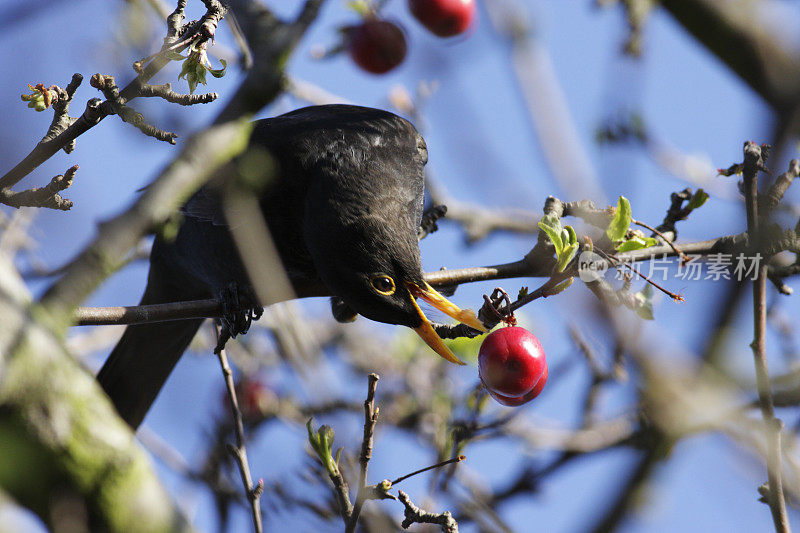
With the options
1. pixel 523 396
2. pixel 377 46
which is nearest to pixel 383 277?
pixel 523 396

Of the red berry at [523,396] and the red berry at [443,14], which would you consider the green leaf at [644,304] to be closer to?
the red berry at [523,396]

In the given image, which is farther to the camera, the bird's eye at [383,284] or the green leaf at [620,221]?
the bird's eye at [383,284]

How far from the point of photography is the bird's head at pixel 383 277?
352 centimetres

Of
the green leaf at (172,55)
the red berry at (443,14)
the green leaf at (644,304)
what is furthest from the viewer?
the red berry at (443,14)

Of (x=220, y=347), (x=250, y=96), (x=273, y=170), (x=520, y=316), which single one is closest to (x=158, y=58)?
(x=220, y=347)

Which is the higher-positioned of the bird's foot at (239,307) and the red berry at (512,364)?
the bird's foot at (239,307)

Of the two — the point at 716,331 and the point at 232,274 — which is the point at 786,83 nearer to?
the point at 716,331

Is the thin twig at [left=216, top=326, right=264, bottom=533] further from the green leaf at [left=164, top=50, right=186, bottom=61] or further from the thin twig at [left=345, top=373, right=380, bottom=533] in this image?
the green leaf at [left=164, top=50, right=186, bottom=61]

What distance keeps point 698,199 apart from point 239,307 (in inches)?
85.9

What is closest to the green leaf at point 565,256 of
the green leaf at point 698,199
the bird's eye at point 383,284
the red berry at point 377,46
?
the green leaf at point 698,199

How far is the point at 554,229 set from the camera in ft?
9.59

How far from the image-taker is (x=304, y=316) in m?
7.46

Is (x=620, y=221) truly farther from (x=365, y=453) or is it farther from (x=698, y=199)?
(x=365, y=453)

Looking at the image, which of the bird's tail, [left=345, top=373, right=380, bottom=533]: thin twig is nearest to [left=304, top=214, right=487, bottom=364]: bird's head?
[left=345, top=373, right=380, bottom=533]: thin twig
